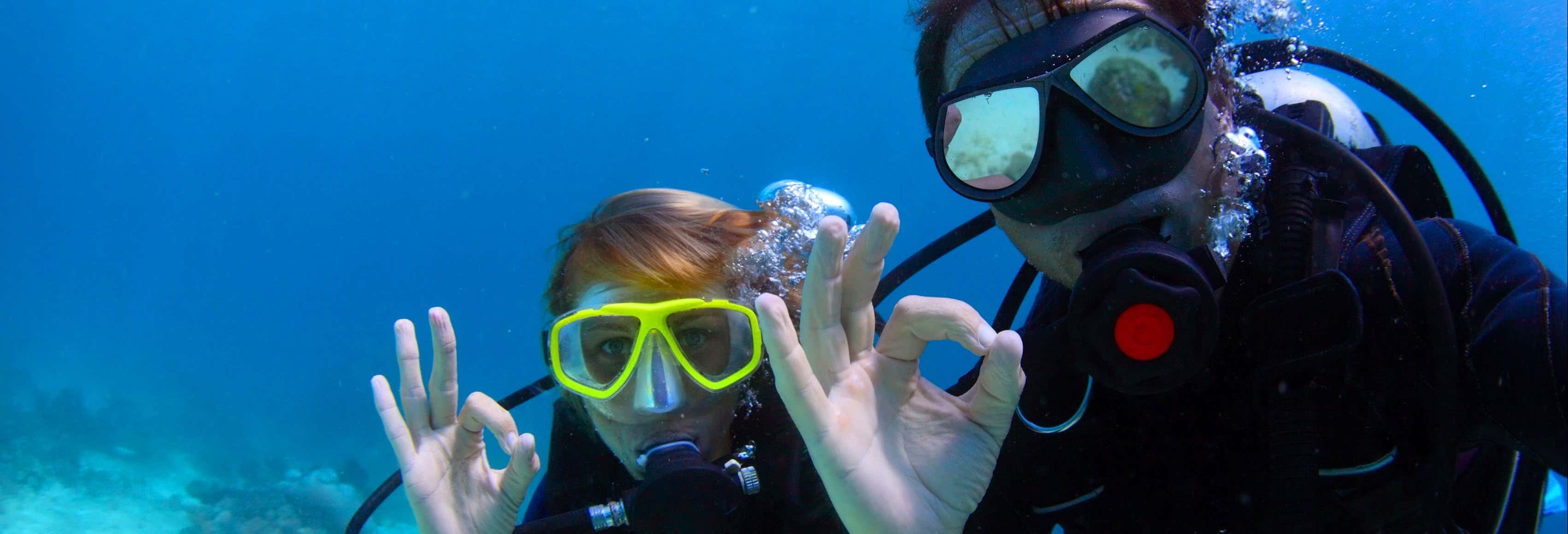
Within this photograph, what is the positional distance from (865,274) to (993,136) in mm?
731

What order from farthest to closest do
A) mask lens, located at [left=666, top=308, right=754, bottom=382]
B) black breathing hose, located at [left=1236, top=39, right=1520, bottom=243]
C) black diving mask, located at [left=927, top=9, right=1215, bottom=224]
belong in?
mask lens, located at [left=666, top=308, right=754, bottom=382] → black breathing hose, located at [left=1236, top=39, right=1520, bottom=243] → black diving mask, located at [left=927, top=9, right=1215, bottom=224]

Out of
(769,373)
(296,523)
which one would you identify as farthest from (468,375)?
(769,373)

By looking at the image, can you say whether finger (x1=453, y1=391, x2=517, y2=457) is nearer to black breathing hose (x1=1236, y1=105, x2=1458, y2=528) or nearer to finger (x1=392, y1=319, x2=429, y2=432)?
finger (x1=392, y1=319, x2=429, y2=432)

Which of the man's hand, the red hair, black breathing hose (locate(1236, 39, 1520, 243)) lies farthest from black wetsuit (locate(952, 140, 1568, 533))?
the red hair

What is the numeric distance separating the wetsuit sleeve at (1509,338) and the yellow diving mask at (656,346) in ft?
5.79

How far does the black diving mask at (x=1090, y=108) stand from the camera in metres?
1.73

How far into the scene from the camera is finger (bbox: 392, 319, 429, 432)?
200 centimetres

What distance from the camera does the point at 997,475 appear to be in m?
2.22

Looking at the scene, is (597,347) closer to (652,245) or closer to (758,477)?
(652,245)

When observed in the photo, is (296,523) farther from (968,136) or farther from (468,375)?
(468,375)

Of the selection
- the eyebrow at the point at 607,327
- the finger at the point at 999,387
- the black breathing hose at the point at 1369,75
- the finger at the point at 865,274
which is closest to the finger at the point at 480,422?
the eyebrow at the point at 607,327

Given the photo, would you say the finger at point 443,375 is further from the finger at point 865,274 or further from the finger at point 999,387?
the finger at point 999,387

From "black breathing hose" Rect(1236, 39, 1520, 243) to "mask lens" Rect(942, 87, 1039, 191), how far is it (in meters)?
0.91

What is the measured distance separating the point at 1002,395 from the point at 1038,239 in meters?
0.59
